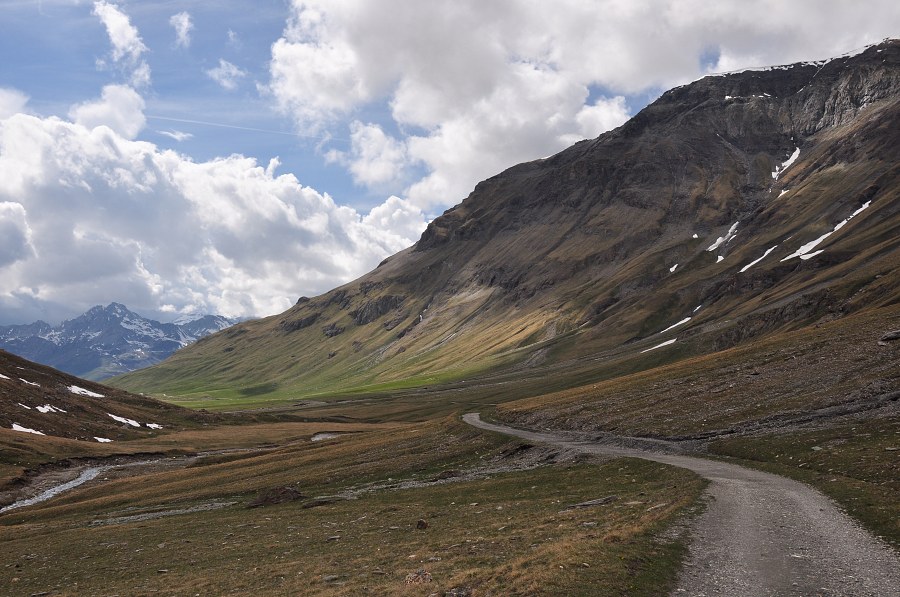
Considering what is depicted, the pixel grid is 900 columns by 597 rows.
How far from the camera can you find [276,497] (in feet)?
171

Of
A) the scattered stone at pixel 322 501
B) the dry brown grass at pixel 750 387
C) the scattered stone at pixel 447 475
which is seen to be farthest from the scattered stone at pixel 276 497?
the dry brown grass at pixel 750 387

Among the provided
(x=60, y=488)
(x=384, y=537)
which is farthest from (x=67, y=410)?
(x=384, y=537)

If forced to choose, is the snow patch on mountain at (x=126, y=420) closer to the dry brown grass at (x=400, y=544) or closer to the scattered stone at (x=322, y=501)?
the dry brown grass at (x=400, y=544)

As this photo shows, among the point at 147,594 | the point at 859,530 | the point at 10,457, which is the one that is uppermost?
the point at 10,457

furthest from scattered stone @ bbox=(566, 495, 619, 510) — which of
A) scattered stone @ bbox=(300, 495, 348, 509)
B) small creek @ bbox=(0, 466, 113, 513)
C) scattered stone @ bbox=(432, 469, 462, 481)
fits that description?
small creek @ bbox=(0, 466, 113, 513)

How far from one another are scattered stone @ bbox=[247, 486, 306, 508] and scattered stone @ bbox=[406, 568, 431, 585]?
32.4 m

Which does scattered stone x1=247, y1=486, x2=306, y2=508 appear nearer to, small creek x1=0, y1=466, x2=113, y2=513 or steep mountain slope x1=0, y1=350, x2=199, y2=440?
small creek x1=0, y1=466, x2=113, y2=513

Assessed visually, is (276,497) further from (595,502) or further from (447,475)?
(595,502)

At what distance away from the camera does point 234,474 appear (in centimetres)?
7350

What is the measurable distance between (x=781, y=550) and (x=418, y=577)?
13.4 m

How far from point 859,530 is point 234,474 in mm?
66805

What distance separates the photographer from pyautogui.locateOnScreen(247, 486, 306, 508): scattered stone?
169 ft

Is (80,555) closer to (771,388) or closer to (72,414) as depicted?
(771,388)

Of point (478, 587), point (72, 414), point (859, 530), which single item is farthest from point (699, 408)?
point (72, 414)
